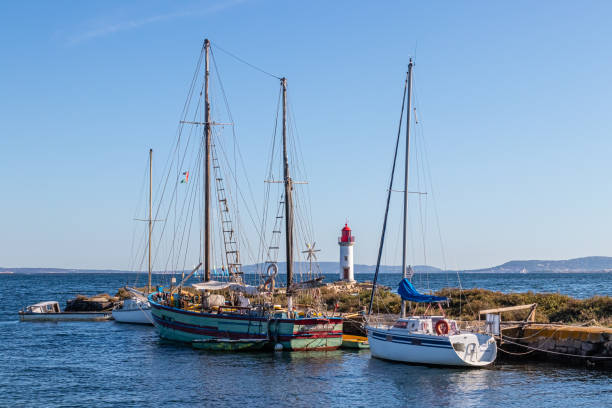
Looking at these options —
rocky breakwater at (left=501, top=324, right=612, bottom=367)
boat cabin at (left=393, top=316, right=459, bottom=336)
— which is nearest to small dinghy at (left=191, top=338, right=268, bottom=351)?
boat cabin at (left=393, top=316, right=459, bottom=336)

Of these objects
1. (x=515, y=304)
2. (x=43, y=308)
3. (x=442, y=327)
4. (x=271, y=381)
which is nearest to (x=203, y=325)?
(x=271, y=381)

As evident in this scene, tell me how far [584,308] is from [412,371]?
13.7m

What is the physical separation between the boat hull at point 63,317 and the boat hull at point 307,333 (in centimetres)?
2887

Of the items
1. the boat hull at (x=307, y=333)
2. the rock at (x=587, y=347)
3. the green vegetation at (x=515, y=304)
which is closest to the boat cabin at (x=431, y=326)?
the green vegetation at (x=515, y=304)

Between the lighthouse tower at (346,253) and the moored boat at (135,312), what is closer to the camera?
the moored boat at (135,312)

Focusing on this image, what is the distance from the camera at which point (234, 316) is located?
118ft

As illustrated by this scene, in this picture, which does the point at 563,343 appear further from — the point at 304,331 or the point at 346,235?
the point at 346,235

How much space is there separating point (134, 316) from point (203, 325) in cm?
1785

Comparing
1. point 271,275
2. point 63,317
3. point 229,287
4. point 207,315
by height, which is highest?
point 271,275

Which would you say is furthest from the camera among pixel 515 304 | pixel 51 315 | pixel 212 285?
pixel 51 315

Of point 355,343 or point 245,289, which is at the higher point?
point 245,289

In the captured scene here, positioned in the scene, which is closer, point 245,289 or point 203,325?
point 203,325

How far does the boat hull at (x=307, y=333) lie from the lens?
33.6 meters

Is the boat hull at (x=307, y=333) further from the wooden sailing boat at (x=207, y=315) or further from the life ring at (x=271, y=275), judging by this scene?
the life ring at (x=271, y=275)
